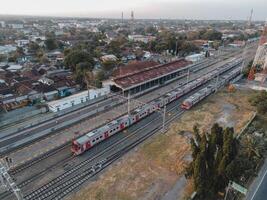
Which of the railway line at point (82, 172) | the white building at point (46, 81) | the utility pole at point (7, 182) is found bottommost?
the railway line at point (82, 172)

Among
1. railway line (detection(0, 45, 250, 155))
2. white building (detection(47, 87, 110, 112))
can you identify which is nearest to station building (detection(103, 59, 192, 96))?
white building (detection(47, 87, 110, 112))

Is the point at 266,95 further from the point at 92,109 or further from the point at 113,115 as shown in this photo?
the point at 92,109

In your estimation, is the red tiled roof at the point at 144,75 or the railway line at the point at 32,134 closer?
the railway line at the point at 32,134

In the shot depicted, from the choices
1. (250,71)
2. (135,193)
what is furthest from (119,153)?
(250,71)

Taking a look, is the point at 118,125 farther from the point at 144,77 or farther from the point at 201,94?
the point at 144,77

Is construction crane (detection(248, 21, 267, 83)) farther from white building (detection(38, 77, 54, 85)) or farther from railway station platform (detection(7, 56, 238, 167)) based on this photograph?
white building (detection(38, 77, 54, 85))

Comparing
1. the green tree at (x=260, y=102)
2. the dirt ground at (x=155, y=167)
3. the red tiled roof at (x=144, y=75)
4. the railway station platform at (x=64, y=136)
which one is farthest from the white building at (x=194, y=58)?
the dirt ground at (x=155, y=167)

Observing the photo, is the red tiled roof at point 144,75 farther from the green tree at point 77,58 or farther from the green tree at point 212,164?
the green tree at point 212,164
